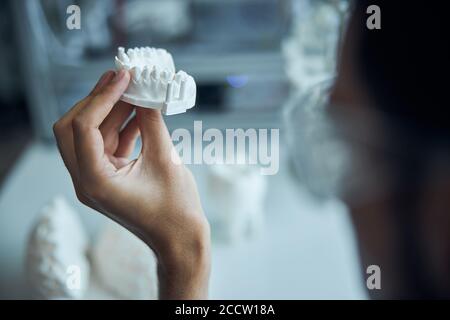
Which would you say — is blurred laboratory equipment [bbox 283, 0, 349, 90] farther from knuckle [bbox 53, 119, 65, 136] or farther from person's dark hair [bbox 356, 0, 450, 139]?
knuckle [bbox 53, 119, 65, 136]

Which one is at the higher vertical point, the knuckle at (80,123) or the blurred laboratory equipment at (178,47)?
the blurred laboratory equipment at (178,47)

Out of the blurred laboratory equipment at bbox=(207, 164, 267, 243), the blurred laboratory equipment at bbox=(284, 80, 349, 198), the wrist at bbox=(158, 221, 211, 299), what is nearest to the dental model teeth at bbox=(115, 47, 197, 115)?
the wrist at bbox=(158, 221, 211, 299)

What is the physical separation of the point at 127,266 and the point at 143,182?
0.26 meters

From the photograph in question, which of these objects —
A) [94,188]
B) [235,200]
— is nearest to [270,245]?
[235,200]

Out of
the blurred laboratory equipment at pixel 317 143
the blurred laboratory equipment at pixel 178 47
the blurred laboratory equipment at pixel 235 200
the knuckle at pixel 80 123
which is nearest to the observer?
the knuckle at pixel 80 123

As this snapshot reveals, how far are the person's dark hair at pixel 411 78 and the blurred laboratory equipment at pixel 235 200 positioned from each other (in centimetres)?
34

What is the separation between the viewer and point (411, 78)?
45 centimetres

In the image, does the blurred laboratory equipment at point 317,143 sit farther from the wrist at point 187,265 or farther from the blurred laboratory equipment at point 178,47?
the blurred laboratory equipment at point 178,47

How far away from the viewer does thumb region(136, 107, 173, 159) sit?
1.38ft

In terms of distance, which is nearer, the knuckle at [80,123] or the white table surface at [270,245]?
the knuckle at [80,123]

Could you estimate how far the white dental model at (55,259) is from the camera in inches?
24.9

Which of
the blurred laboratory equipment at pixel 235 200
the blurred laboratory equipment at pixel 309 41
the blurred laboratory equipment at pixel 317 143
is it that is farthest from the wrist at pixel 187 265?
the blurred laboratory equipment at pixel 309 41

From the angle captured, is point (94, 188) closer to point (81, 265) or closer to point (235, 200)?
point (81, 265)
